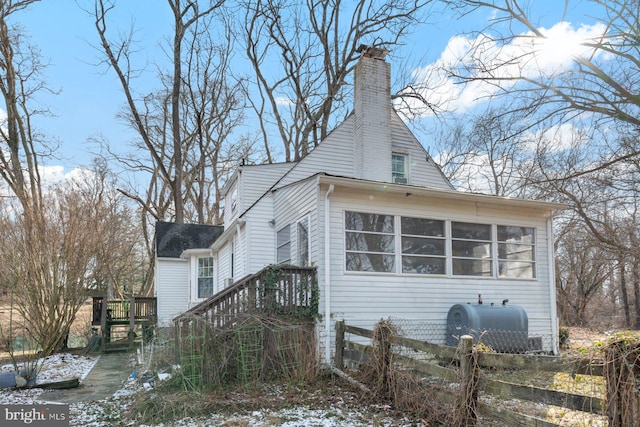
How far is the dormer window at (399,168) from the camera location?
44.5 feet

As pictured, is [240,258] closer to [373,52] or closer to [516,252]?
[516,252]

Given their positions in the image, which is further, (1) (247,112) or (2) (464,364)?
(1) (247,112)

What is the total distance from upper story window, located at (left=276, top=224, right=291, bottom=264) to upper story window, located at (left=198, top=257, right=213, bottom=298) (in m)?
8.06

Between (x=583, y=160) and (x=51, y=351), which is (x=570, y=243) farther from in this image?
(x=51, y=351)

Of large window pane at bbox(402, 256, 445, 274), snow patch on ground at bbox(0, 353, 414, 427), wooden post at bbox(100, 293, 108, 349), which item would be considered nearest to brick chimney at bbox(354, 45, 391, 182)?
large window pane at bbox(402, 256, 445, 274)

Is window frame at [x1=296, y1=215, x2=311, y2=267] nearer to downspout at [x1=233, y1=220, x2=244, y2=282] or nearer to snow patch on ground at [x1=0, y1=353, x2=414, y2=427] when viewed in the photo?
downspout at [x1=233, y1=220, x2=244, y2=282]

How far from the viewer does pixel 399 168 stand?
13.7m

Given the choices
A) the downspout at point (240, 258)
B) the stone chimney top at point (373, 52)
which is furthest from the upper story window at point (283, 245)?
the stone chimney top at point (373, 52)

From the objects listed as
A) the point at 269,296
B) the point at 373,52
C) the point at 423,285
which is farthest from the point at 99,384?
the point at 373,52

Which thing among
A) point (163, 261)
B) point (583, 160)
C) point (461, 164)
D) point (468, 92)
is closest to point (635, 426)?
point (468, 92)

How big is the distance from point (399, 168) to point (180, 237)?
451 inches

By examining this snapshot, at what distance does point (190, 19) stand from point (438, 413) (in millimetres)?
23805

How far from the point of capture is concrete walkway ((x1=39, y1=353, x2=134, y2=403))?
7.52 m

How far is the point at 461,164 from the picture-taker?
24344 mm
